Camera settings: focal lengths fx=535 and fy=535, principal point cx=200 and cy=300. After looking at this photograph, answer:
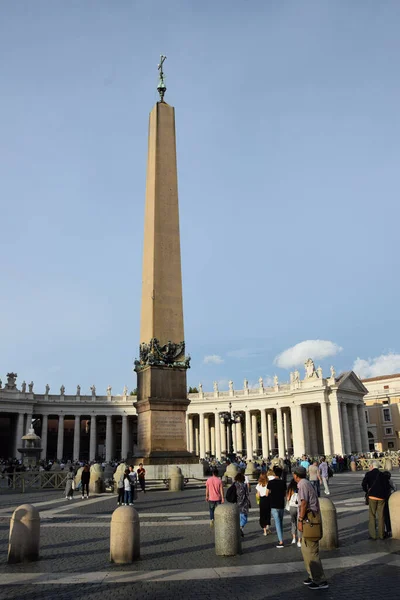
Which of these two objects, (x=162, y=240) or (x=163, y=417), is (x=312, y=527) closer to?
(x=163, y=417)

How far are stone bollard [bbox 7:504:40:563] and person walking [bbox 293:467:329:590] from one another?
4595mm

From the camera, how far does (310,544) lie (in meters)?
7.31

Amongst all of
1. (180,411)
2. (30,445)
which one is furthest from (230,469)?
(30,445)

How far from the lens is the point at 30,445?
4034 cm

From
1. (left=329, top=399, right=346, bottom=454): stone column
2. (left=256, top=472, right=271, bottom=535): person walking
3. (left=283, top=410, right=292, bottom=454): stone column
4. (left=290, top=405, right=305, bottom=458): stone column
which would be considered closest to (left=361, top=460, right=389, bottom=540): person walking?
(left=256, top=472, right=271, bottom=535): person walking

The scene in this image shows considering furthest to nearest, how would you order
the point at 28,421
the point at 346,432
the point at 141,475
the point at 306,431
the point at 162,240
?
the point at 306,431
the point at 28,421
the point at 346,432
the point at 162,240
the point at 141,475

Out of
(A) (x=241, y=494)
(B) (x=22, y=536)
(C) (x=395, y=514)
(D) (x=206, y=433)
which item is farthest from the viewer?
(D) (x=206, y=433)

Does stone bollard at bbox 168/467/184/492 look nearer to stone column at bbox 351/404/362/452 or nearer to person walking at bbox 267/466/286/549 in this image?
person walking at bbox 267/466/286/549

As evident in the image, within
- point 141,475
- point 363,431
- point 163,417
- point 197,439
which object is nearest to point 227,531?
point 141,475

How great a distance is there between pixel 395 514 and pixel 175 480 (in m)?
13.0

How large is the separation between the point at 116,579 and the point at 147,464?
15755mm

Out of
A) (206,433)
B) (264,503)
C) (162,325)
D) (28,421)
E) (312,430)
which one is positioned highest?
(162,325)

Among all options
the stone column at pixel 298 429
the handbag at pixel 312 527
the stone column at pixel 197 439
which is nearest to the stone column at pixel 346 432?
the stone column at pixel 298 429

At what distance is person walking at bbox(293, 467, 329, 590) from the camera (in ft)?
23.3
